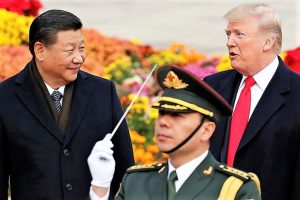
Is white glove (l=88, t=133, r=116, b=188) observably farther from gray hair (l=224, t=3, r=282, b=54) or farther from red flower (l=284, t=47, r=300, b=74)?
red flower (l=284, t=47, r=300, b=74)

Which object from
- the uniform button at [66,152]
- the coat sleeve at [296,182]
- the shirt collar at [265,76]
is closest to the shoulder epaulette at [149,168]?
the uniform button at [66,152]

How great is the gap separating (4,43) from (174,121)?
5798 millimetres


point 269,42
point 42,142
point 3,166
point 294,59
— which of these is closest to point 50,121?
point 42,142

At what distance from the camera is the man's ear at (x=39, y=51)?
5754mm

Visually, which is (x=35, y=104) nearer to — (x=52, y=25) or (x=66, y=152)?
(x=66, y=152)

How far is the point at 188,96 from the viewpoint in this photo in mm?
4512

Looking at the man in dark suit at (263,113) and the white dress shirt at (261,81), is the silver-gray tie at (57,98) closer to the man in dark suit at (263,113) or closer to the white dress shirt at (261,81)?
the man in dark suit at (263,113)

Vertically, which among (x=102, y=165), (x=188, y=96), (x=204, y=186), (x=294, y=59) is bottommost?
(x=204, y=186)

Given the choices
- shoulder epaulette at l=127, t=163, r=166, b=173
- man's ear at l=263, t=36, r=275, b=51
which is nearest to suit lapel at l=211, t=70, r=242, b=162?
man's ear at l=263, t=36, r=275, b=51

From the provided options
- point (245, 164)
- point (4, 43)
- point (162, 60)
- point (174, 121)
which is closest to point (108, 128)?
point (245, 164)

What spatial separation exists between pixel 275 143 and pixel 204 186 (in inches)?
50.4

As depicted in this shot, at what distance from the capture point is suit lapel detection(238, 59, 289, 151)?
5.72m

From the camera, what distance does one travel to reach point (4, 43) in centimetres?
1001

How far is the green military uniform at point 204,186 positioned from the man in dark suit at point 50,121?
48.8 inches
